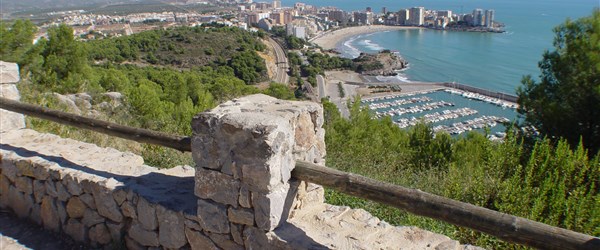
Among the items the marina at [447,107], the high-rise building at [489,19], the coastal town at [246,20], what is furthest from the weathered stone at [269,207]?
the high-rise building at [489,19]

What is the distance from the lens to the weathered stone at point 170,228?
11.6 feet

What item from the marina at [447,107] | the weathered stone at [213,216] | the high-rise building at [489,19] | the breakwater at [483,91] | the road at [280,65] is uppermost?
the weathered stone at [213,216]

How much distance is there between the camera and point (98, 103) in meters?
12.3

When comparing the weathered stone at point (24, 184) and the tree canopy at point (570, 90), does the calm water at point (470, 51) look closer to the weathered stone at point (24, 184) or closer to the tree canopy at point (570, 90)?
the tree canopy at point (570, 90)

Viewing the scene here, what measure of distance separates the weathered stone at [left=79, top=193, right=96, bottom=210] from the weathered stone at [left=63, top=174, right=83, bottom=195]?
54 mm

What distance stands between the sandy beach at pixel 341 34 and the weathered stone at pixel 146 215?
8039cm

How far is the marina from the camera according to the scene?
3510 cm

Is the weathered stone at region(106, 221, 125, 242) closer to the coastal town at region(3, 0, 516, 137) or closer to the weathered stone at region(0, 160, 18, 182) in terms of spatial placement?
the weathered stone at region(0, 160, 18, 182)

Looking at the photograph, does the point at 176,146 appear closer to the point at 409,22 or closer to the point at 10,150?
the point at 10,150

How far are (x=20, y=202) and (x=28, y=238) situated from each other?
54cm

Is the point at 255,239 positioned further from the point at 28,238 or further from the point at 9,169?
the point at 9,169

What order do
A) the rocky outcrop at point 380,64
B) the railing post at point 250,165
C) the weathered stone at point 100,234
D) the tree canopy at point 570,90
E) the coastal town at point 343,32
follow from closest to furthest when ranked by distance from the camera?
1. the railing post at point 250,165
2. the weathered stone at point 100,234
3. the tree canopy at point 570,90
4. the coastal town at point 343,32
5. the rocky outcrop at point 380,64

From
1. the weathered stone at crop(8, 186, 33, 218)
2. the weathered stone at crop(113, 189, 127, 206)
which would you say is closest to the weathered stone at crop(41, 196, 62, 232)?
the weathered stone at crop(8, 186, 33, 218)

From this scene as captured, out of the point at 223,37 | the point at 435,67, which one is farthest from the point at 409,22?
the point at 223,37
